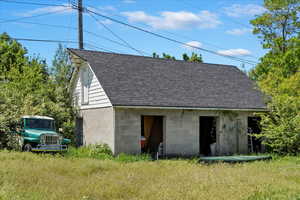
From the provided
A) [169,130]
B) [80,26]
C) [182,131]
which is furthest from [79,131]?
[80,26]

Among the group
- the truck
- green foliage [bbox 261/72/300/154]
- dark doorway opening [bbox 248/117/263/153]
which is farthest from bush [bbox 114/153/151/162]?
dark doorway opening [bbox 248/117/263/153]

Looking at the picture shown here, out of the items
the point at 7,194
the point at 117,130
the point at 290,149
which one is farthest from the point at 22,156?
the point at 290,149

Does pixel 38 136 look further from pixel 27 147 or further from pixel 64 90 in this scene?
pixel 64 90

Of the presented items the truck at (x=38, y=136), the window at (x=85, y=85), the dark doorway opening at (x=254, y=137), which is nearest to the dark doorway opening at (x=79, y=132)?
the window at (x=85, y=85)

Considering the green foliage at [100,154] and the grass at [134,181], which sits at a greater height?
the green foliage at [100,154]

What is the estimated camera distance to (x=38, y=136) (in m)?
17.9

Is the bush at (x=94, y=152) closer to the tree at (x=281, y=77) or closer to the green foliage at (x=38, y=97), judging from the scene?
the green foliage at (x=38, y=97)

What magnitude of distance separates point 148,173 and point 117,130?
217 inches

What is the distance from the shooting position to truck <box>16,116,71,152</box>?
705 inches

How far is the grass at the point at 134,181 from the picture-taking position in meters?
9.21

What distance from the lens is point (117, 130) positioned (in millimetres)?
18000

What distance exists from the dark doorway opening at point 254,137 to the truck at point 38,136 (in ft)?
35.8

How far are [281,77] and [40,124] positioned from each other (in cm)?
1555

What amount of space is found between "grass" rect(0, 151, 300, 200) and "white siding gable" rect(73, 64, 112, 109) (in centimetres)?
531
